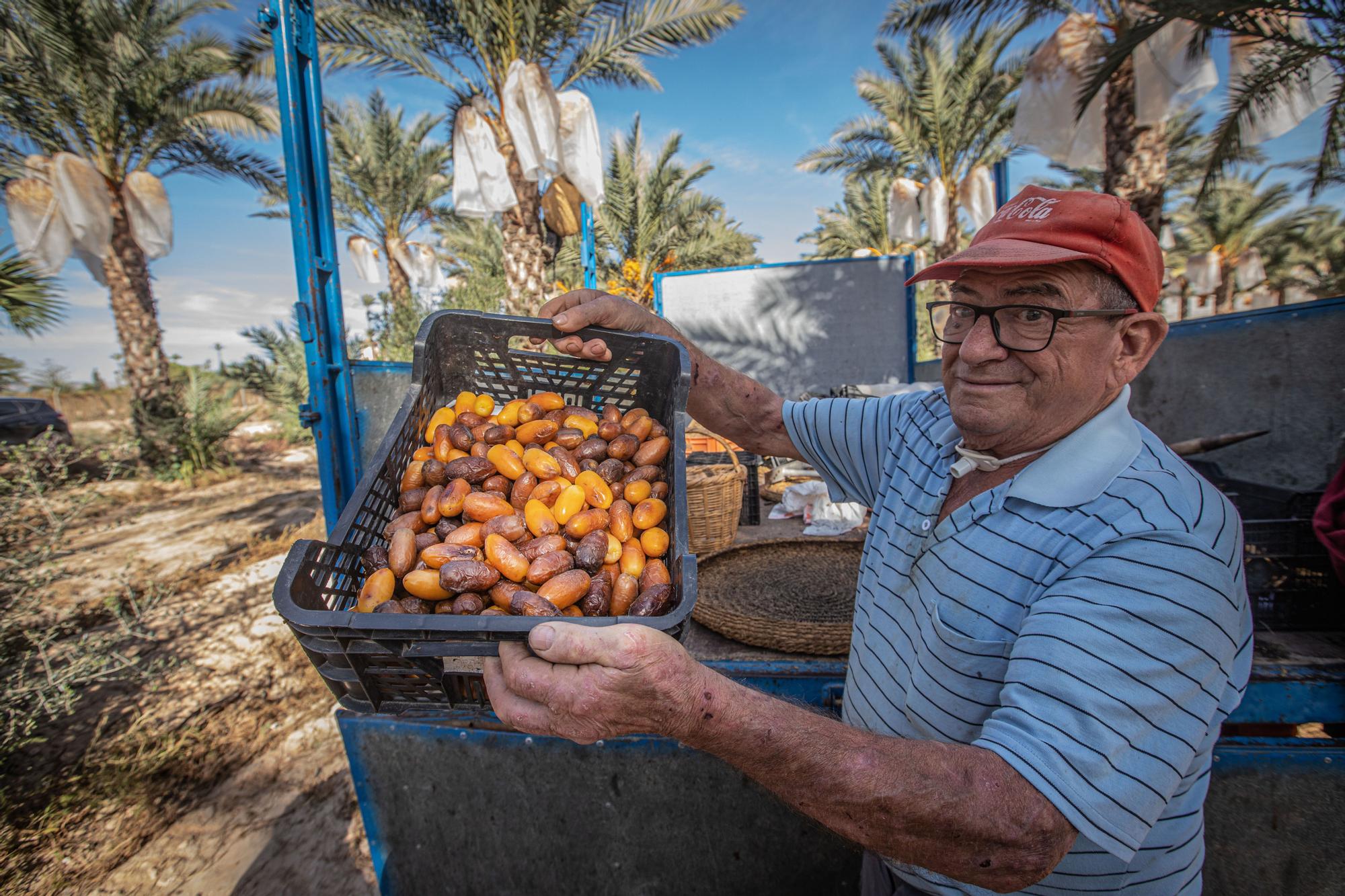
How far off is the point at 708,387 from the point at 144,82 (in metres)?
11.3

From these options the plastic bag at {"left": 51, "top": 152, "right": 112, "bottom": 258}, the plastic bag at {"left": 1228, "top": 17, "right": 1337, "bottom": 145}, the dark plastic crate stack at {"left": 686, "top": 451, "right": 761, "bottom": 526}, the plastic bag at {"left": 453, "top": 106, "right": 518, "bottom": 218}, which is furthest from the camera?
the plastic bag at {"left": 51, "top": 152, "right": 112, "bottom": 258}

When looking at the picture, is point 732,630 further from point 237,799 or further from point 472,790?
point 237,799

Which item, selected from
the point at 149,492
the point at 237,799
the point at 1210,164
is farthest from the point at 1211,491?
the point at 149,492

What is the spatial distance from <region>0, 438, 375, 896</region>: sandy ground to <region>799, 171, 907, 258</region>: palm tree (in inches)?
643

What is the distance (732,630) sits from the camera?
208 centimetres

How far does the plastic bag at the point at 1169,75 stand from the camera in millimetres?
5758

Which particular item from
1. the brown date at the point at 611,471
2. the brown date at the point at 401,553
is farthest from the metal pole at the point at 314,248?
the brown date at the point at 611,471

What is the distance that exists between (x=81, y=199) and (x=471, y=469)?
9801 millimetres

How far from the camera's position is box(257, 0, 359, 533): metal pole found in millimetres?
2430

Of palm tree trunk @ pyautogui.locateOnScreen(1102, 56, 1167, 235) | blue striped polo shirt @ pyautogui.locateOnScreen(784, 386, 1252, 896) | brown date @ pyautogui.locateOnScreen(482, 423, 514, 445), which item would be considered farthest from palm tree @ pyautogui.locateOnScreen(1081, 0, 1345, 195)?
brown date @ pyautogui.locateOnScreen(482, 423, 514, 445)

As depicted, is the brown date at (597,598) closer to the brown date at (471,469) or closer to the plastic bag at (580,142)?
the brown date at (471,469)

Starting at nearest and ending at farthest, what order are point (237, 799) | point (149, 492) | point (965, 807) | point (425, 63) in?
point (965, 807) → point (237, 799) → point (425, 63) → point (149, 492)

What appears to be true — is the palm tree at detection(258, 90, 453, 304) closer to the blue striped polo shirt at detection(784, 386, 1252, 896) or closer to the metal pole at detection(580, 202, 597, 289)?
the metal pole at detection(580, 202, 597, 289)

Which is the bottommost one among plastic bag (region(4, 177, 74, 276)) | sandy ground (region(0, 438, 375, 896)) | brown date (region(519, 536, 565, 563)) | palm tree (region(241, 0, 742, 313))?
sandy ground (region(0, 438, 375, 896))
